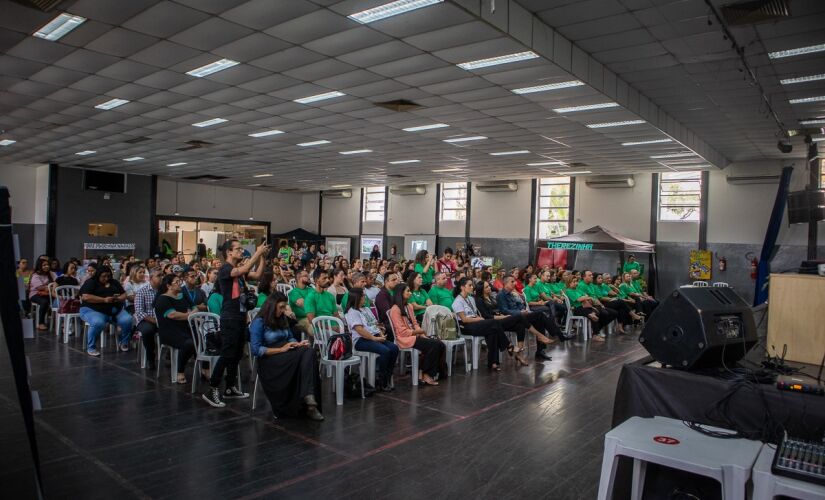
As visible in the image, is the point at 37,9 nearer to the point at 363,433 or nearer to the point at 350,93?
the point at 350,93

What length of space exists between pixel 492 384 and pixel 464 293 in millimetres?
1319

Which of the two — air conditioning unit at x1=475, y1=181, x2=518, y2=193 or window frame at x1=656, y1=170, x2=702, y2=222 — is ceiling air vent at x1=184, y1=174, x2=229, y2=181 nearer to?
air conditioning unit at x1=475, y1=181, x2=518, y2=193

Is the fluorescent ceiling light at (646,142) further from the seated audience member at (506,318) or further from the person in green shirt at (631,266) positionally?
the person in green shirt at (631,266)

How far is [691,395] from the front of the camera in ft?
7.24

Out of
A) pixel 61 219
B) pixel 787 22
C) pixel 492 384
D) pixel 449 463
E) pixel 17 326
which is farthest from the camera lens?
pixel 61 219

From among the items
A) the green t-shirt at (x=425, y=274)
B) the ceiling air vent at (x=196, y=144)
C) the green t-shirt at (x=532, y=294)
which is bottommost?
the green t-shirt at (x=532, y=294)

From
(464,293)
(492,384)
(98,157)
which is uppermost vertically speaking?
(98,157)

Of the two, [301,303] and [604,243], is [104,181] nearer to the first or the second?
[301,303]

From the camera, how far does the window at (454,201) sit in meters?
17.3

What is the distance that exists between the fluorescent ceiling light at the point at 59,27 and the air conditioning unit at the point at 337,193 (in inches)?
580

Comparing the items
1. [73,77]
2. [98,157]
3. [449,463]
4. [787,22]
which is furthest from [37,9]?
[98,157]

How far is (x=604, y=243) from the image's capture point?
12883 mm

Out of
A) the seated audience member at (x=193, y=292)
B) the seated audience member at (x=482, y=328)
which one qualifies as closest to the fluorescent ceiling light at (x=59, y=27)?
the seated audience member at (x=193, y=292)

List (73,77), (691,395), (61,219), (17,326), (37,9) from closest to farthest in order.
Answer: (691,395) < (17,326) < (37,9) < (73,77) < (61,219)
